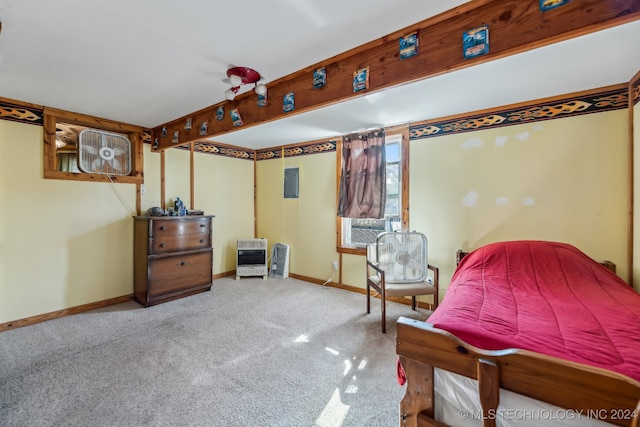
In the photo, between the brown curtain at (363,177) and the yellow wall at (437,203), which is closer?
the yellow wall at (437,203)

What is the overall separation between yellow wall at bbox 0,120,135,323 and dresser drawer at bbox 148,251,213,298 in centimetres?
56

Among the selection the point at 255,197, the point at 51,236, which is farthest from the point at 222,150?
the point at 51,236

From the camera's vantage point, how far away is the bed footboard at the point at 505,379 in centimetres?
82

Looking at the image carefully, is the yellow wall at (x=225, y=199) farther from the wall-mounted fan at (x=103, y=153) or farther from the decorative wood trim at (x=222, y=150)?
the wall-mounted fan at (x=103, y=153)

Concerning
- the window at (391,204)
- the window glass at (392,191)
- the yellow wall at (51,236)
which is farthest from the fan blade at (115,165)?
the window glass at (392,191)

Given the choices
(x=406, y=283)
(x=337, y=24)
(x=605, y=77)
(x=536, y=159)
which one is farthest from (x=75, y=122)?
(x=605, y=77)

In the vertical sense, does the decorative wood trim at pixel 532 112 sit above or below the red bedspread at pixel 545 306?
above

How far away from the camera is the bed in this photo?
0.86 metres

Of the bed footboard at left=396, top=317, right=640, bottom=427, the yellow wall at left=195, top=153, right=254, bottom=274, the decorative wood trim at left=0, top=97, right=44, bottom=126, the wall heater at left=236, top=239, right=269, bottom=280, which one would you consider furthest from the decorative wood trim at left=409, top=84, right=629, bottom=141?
the decorative wood trim at left=0, top=97, right=44, bottom=126

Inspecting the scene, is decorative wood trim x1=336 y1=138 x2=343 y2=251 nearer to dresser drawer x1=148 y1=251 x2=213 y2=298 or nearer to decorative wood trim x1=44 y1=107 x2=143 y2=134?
dresser drawer x1=148 y1=251 x2=213 y2=298

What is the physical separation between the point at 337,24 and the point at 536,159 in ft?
7.52

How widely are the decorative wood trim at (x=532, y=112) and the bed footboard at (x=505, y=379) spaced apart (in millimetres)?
2482

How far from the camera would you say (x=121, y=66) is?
1.96 m

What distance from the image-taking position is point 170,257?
10.9 feet
